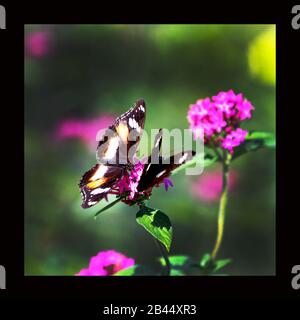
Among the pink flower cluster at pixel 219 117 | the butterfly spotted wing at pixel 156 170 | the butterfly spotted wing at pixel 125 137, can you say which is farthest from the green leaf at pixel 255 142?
the butterfly spotted wing at pixel 156 170

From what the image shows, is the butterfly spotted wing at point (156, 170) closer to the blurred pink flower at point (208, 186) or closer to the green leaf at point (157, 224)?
the green leaf at point (157, 224)

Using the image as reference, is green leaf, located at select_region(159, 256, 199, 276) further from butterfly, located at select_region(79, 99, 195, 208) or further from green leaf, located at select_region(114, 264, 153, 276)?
butterfly, located at select_region(79, 99, 195, 208)

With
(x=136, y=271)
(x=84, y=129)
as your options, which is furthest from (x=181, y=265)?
(x=84, y=129)

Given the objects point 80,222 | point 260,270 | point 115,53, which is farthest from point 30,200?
point 260,270

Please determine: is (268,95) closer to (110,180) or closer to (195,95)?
(195,95)

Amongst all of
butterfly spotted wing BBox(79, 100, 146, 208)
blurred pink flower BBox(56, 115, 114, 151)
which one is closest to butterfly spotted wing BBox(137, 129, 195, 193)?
butterfly spotted wing BBox(79, 100, 146, 208)

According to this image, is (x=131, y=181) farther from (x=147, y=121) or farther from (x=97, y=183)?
(x=147, y=121)
